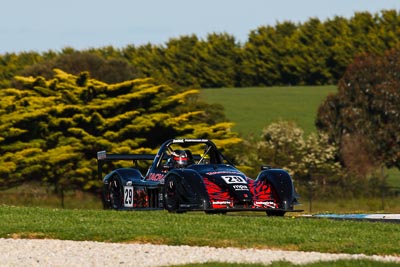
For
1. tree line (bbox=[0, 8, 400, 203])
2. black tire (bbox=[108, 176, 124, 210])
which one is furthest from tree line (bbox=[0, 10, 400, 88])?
black tire (bbox=[108, 176, 124, 210])

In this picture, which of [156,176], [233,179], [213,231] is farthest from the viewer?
[156,176]

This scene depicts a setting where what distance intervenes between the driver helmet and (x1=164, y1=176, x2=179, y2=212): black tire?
142cm

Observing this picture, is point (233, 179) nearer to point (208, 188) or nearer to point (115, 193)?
point (208, 188)

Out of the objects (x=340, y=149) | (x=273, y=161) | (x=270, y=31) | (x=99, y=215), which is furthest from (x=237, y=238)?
(x=270, y=31)

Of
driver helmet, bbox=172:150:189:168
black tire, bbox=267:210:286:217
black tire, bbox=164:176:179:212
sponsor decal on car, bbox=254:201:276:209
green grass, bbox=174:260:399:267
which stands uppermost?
driver helmet, bbox=172:150:189:168

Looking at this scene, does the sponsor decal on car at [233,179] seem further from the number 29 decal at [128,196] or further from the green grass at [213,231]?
the number 29 decal at [128,196]

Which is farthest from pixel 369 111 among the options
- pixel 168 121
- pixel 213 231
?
pixel 213 231

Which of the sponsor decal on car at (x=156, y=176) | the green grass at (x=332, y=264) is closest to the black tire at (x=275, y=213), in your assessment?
the sponsor decal on car at (x=156, y=176)

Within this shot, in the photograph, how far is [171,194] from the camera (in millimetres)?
24516

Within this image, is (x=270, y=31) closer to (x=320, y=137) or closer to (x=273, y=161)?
(x=320, y=137)

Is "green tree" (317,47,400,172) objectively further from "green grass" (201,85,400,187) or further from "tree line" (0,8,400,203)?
"green grass" (201,85,400,187)

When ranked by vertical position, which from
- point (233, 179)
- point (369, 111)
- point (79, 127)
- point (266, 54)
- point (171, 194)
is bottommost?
point (171, 194)

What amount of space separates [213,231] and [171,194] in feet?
17.5

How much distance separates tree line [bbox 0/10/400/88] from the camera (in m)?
121
